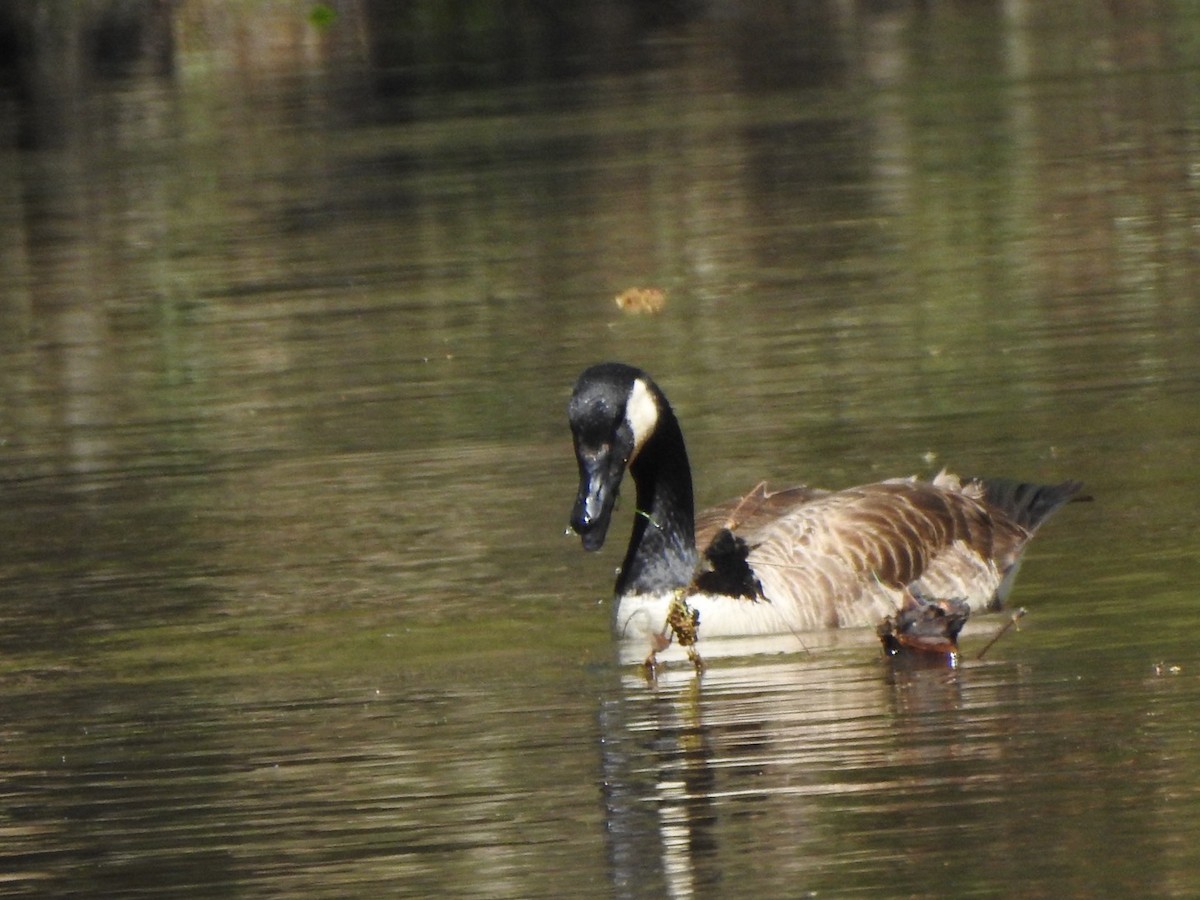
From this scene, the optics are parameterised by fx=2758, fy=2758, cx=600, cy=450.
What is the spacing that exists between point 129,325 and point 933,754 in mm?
12560

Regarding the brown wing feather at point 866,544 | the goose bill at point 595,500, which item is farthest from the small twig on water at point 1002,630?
the goose bill at point 595,500

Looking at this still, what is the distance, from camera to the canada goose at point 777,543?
10.0 metres

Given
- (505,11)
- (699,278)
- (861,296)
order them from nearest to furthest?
(861,296)
(699,278)
(505,11)

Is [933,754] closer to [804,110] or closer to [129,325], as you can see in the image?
[129,325]

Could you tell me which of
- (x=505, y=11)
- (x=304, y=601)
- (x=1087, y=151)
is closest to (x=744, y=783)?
(x=304, y=601)

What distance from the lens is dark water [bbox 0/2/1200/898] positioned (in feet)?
24.7

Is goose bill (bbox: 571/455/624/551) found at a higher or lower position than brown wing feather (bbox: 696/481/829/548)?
higher

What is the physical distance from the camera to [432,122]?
33.8m

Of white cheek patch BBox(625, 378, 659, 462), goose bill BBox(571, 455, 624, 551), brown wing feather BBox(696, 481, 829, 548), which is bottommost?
brown wing feather BBox(696, 481, 829, 548)

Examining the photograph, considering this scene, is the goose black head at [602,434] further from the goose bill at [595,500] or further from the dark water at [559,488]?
the dark water at [559,488]

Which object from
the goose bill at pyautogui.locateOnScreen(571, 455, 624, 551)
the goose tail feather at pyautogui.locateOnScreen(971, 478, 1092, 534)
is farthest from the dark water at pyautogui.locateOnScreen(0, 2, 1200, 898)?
the goose bill at pyautogui.locateOnScreen(571, 455, 624, 551)

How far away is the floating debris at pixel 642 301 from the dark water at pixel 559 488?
0.36 feet

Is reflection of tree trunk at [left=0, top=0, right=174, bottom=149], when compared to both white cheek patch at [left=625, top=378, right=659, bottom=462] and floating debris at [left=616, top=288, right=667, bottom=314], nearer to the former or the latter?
floating debris at [left=616, top=288, right=667, bottom=314]

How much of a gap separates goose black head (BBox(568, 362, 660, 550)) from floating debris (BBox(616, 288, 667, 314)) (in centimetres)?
800
